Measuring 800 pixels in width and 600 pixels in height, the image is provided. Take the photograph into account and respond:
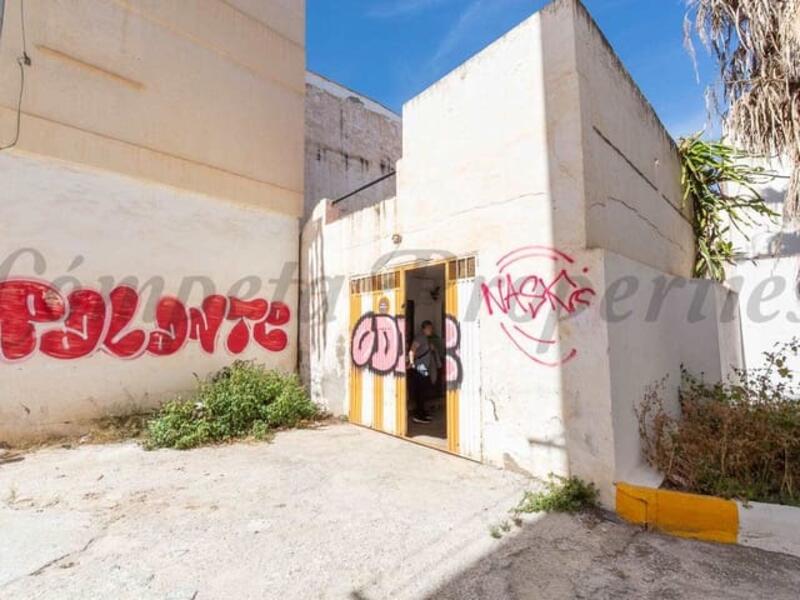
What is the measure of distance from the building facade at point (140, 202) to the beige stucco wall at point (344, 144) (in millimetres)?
1233

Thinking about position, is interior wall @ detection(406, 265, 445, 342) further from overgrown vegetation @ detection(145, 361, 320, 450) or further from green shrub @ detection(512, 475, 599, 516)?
green shrub @ detection(512, 475, 599, 516)

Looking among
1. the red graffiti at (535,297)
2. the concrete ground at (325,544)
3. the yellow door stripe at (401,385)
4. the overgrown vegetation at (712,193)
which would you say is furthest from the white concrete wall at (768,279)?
the concrete ground at (325,544)

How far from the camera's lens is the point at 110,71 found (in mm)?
6230

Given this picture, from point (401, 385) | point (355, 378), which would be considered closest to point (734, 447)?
point (401, 385)

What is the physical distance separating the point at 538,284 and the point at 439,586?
276cm

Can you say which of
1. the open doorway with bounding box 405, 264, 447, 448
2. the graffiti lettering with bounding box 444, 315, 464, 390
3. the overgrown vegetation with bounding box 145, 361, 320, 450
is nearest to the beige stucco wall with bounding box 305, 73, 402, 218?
the open doorway with bounding box 405, 264, 447, 448

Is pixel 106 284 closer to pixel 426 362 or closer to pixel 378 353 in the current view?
pixel 378 353

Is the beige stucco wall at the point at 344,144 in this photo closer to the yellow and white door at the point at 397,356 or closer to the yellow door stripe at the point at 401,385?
the yellow and white door at the point at 397,356

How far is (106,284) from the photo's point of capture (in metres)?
6.01

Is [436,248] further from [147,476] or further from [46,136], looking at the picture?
[46,136]

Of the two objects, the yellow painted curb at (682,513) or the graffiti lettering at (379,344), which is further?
the graffiti lettering at (379,344)

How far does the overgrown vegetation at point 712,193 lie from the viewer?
295 inches

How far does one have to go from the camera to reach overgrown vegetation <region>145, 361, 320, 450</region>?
5.57 m

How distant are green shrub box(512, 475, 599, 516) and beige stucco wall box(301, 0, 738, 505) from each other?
0.34 feet
